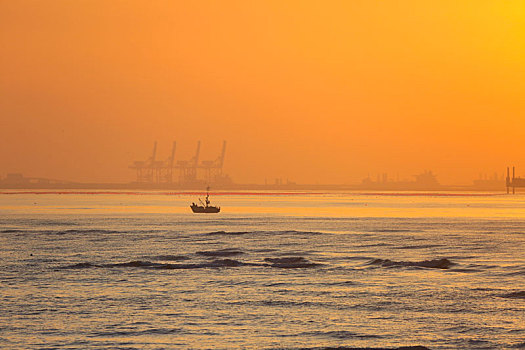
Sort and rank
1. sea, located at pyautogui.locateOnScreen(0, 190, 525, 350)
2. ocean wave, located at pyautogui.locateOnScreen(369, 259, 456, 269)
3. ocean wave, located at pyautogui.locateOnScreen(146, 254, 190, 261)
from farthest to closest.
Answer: ocean wave, located at pyautogui.locateOnScreen(146, 254, 190, 261) → ocean wave, located at pyautogui.locateOnScreen(369, 259, 456, 269) → sea, located at pyautogui.locateOnScreen(0, 190, 525, 350)

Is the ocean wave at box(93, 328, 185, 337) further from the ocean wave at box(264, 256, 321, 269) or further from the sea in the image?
the ocean wave at box(264, 256, 321, 269)

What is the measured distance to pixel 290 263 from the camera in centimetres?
5759

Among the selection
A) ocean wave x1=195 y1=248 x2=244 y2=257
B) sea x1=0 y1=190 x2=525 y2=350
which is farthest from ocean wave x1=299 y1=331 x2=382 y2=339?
ocean wave x1=195 y1=248 x2=244 y2=257

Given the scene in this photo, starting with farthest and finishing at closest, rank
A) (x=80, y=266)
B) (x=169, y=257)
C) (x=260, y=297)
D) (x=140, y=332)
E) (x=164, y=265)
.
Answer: (x=169, y=257) → (x=164, y=265) → (x=80, y=266) → (x=260, y=297) → (x=140, y=332)

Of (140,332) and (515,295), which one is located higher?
(515,295)

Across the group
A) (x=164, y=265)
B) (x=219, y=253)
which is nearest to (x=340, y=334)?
(x=164, y=265)

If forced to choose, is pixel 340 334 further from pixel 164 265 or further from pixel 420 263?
pixel 420 263

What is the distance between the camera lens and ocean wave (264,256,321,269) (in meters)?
56.0

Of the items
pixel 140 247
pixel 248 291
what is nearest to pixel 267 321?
pixel 248 291

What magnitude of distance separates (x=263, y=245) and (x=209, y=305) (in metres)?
38.9

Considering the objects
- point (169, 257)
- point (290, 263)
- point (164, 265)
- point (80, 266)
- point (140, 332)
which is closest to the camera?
point (140, 332)

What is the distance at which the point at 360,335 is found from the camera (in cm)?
3111

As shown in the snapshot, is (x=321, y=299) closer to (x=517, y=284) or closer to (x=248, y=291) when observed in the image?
(x=248, y=291)

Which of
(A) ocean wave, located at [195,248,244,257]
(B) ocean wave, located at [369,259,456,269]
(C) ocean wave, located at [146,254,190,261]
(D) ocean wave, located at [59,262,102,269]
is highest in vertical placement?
(B) ocean wave, located at [369,259,456,269]
